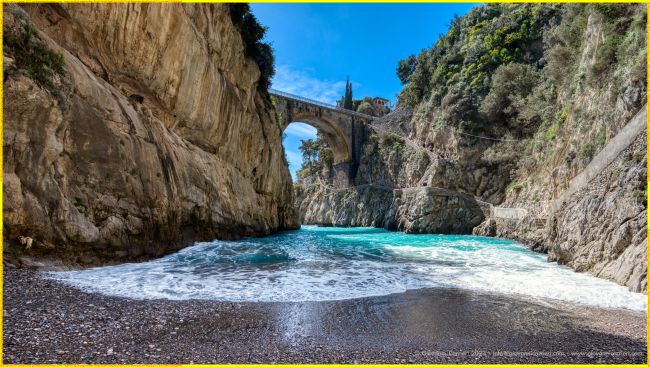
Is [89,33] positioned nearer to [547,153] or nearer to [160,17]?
[160,17]

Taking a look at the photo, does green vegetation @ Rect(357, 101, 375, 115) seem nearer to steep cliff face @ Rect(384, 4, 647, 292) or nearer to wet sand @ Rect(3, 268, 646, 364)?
steep cliff face @ Rect(384, 4, 647, 292)

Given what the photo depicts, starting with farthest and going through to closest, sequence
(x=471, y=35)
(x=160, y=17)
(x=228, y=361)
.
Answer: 1. (x=471, y=35)
2. (x=160, y=17)
3. (x=228, y=361)

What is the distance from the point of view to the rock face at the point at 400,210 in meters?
32.8

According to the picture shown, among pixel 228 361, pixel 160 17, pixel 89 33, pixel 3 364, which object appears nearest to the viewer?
pixel 3 364

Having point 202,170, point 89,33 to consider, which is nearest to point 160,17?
point 89,33

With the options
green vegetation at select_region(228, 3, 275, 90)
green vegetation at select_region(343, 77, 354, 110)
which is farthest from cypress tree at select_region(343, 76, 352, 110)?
green vegetation at select_region(228, 3, 275, 90)

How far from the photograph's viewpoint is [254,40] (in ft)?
80.9

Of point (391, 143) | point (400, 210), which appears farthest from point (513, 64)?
point (400, 210)

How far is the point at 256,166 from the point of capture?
26109mm

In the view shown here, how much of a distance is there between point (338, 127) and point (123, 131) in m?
46.2

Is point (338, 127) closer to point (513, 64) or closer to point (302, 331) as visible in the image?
point (513, 64)

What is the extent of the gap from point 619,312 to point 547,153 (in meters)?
21.6

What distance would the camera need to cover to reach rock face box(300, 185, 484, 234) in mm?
32781

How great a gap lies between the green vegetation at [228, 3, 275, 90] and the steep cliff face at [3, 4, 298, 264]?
3.92 ft
